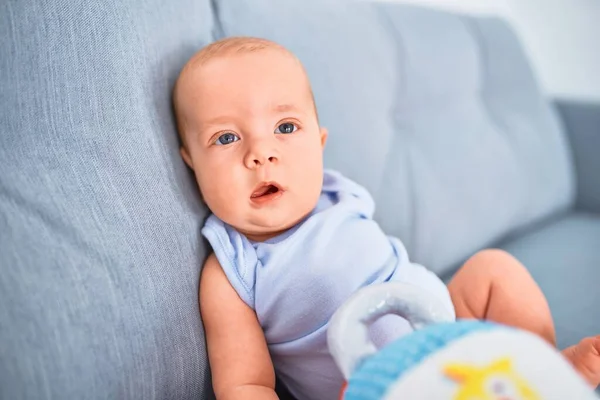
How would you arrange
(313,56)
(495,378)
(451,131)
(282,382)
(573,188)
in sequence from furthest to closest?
(573,188), (451,131), (313,56), (282,382), (495,378)

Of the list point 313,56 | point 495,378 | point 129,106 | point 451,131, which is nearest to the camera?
point 495,378

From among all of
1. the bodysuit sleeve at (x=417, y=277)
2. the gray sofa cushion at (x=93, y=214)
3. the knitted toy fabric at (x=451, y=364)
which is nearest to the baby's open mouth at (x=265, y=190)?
the gray sofa cushion at (x=93, y=214)

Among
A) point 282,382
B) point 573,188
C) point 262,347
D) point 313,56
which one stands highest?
point 313,56

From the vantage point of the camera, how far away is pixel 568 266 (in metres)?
1.33

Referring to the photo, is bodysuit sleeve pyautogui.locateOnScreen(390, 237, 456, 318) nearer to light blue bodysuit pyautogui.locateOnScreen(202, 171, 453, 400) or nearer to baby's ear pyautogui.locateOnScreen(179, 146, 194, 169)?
light blue bodysuit pyautogui.locateOnScreen(202, 171, 453, 400)

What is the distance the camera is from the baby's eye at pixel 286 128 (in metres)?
0.84

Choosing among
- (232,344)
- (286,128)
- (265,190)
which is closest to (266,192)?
(265,190)

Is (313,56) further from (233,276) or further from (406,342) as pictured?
(406,342)

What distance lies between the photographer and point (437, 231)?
4.22 feet

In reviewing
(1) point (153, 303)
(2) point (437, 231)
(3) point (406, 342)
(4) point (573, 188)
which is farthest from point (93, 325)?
(4) point (573, 188)

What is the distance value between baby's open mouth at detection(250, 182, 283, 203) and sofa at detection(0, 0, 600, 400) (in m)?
0.11

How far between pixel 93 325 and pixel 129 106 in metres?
0.32

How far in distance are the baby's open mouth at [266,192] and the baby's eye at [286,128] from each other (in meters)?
0.09

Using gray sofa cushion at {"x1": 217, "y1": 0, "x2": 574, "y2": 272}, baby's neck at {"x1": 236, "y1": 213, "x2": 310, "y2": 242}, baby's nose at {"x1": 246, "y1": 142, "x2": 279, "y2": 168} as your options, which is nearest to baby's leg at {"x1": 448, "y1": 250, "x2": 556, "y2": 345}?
gray sofa cushion at {"x1": 217, "y1": 0, "x2": 574, "y2": 272}
